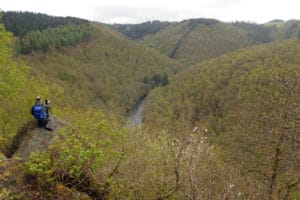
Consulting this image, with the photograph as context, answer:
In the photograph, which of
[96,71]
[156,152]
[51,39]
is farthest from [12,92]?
[96,71]

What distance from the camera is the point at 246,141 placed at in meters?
19.1

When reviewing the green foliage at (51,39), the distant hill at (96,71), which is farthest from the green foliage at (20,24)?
the distant hill at (96,71)

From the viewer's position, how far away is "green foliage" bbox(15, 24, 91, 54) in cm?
13425

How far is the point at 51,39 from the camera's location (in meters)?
157

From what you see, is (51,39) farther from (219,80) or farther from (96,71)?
(219,80)

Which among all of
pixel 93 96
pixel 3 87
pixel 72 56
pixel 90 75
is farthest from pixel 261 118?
pixel 72 56

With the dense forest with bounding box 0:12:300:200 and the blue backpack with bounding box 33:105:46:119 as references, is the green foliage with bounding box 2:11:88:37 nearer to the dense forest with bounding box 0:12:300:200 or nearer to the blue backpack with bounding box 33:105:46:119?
the dense forest with bounding box 0:12:300:200

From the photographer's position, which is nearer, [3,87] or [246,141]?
[246,141]

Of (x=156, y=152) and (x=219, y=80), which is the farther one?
(x=219, y=80)

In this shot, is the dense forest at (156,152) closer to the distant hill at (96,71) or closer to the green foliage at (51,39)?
the distant hill at (96,71)

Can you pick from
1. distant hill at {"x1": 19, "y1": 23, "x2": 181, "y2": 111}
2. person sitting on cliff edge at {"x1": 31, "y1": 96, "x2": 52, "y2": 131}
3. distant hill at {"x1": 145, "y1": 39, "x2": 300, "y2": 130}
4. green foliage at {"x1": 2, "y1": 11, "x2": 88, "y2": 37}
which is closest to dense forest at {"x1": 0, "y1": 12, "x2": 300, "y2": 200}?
person sitting on cliff edge at {"x1": 31, "y1": 96, "x2": 52, "y2": 131}

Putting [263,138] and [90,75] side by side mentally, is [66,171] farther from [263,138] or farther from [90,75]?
[90,75]

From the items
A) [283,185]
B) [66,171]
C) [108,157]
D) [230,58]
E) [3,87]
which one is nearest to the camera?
[66,171]

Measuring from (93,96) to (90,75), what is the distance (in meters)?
26.7
